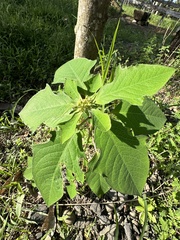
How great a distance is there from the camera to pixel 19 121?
186 cm

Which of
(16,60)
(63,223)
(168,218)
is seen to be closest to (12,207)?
(63,223)

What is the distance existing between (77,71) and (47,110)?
29 cm

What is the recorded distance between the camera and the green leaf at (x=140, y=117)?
894 millimetres

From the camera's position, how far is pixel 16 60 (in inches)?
109

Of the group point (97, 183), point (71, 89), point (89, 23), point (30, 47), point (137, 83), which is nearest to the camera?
point (137, 83)

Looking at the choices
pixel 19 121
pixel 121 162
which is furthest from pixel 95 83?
pixel 19 121

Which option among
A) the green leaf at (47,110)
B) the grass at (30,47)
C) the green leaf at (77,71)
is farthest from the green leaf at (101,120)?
the grass at (30,47)

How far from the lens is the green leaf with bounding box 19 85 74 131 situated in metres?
0.83

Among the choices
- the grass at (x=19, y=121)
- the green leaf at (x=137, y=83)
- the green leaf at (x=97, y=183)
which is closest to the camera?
the green leaf at (x=137, y=83)

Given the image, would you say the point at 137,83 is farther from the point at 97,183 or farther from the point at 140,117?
the point at 97,183

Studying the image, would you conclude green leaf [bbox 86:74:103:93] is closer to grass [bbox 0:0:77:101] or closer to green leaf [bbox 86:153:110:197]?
green leaf [bbox 86:153:110:197]

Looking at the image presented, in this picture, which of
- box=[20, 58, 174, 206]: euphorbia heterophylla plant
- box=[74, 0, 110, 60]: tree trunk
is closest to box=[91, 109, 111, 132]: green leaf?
box=[20, 58, 174, 206]: euphorbia heterophylla plant

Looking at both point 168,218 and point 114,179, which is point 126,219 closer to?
point 168,218

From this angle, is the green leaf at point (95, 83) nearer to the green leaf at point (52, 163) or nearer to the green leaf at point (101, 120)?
the green leaf at point (101, 120)
